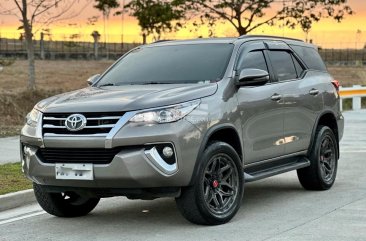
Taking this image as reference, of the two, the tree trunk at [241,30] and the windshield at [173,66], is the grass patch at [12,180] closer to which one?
the windshield at [173,66]

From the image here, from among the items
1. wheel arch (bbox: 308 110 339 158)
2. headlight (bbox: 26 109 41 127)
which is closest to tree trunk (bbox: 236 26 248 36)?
wheel arch (bbox: 308 110 339 158)

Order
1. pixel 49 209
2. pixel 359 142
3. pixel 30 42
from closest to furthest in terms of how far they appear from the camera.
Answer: pixel 49 209
pixel 359 142
pixel 30 42

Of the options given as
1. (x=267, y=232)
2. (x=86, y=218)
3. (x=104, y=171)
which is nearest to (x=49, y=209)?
(x=86, y=218)

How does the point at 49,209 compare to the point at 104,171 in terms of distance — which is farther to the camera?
the point at 49,209

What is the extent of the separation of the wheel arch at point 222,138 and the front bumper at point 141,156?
2.5 inches

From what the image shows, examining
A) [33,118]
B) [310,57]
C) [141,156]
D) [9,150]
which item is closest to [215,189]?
[141,156]

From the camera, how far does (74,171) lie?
21.2 feet

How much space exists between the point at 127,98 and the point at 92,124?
17.2 inches

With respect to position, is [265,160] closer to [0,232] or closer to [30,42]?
[0,232]

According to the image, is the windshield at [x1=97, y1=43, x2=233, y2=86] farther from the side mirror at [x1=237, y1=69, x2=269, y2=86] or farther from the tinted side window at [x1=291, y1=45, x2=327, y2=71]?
the tinted side window at [x1=291, y1=45, x2=327, y2=71]

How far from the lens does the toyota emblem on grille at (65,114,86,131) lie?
6430 millimetres

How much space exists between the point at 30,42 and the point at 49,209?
14349 millimetres

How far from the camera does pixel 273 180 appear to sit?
9977mm

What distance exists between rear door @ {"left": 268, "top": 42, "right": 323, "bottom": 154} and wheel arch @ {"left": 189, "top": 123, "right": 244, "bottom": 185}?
1.05 meters
